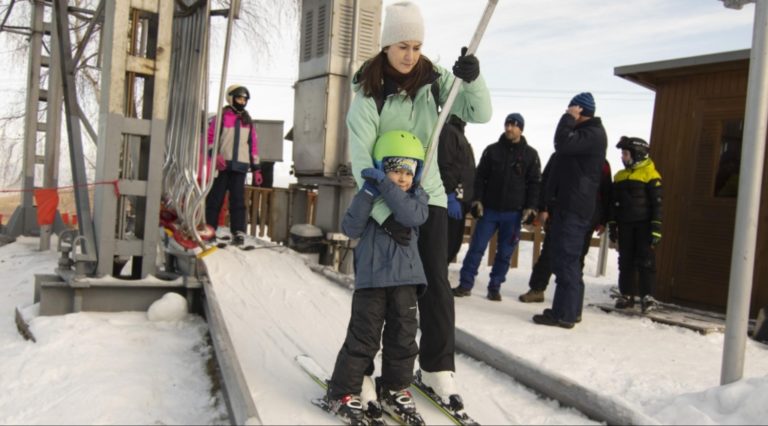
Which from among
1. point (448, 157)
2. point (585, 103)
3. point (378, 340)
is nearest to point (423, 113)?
point (378, 340)

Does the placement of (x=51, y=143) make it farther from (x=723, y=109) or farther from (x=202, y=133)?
(x=723, y=109)

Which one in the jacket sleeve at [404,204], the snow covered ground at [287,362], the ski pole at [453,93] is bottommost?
the snow covered ground at [287,362]

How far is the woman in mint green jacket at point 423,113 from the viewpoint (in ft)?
9.20

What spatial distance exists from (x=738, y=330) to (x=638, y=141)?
3.10 meters

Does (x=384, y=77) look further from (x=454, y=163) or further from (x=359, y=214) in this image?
(x=454, y=163)

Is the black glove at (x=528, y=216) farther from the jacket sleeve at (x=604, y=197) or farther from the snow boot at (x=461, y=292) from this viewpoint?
the snow boot at (x=461, y=292)

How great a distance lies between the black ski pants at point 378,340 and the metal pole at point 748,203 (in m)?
1.70

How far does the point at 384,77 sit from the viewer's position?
2.90m

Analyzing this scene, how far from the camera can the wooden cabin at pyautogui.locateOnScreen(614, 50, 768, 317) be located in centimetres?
637

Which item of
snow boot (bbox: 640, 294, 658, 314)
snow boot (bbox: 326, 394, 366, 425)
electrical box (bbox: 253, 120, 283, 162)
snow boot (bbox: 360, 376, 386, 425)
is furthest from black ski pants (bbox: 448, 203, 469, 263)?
electrical box (bbox: 253, 120, 283, 162)

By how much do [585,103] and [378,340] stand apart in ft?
10.5

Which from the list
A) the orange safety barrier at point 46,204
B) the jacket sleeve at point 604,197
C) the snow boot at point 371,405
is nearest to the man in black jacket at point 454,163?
the jacket sleeve at point 604,197

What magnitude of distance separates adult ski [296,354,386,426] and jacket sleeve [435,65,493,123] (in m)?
1.44

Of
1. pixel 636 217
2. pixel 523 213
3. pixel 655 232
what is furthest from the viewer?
pixel 523 213
